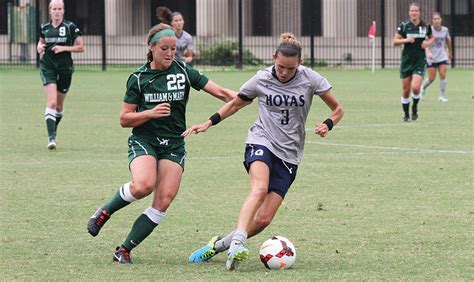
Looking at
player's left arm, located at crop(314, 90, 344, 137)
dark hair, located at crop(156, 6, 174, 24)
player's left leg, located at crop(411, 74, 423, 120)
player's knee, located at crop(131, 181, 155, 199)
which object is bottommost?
player's knee, located at crop(131, 181, 155, 199)

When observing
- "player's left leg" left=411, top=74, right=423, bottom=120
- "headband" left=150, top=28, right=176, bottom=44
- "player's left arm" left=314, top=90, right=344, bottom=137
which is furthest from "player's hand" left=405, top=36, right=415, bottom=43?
"headband" left=150, top=28, right=176, bottom=44

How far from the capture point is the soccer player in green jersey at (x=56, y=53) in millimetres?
17016

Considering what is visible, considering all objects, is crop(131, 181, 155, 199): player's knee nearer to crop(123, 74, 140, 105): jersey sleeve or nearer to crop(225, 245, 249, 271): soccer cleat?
crop(123, 74, 140, 105): jersey sleeve

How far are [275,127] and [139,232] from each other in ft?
4.20

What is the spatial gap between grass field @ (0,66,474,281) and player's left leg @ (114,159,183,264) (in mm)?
188

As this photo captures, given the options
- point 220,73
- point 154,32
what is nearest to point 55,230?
point 154,32

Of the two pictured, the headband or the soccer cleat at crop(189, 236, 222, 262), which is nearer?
the soccer cleat at crop(189, 236, 222, 262)

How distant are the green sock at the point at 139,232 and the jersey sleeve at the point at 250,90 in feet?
3.86

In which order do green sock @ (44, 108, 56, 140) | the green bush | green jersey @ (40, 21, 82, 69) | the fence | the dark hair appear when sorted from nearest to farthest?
green sock @ (44, 108, 56, 140) < green jersey @ (40, 21, 82, 69) < the dark hair < the green bush < the fence

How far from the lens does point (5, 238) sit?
948 cm

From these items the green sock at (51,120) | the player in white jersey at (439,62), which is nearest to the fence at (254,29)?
the player in white jersey at (439,62)

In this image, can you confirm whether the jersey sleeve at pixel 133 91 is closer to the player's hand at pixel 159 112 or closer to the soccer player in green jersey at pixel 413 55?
the player's hand at pixel 159 112

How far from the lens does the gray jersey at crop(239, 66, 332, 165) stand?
8.65 metres

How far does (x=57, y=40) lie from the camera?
17.2 m
